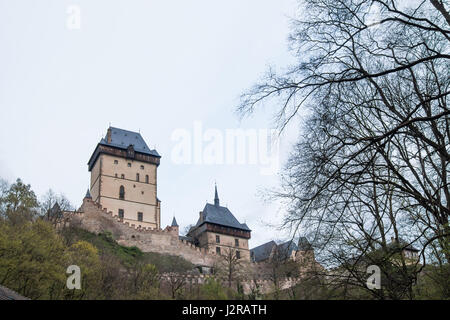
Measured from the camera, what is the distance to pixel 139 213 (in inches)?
1902

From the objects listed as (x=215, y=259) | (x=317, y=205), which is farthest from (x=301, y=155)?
(x=215, y=259)

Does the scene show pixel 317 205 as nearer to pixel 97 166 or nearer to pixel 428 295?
pixel 428 295

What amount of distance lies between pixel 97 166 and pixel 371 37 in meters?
45.0

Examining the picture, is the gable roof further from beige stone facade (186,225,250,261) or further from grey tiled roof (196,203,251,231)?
grey tiled roof (196,203,251,231)

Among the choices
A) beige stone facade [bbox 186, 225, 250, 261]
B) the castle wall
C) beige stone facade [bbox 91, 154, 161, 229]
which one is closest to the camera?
the castle wall

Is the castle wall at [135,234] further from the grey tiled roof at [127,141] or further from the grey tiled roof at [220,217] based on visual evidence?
the grey tiled roof at [127,141]

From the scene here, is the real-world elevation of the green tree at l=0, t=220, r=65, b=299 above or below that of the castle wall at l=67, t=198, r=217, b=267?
below

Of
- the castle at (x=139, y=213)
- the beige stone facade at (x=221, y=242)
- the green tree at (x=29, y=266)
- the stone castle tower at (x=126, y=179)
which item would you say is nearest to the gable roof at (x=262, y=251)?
the castle at (x=139, y=213)

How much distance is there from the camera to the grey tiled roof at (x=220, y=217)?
51.3 m

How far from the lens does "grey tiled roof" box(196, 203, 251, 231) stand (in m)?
51.3

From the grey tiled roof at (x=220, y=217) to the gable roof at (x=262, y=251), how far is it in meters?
4.17

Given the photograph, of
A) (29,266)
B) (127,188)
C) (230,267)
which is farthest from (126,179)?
(29,266)

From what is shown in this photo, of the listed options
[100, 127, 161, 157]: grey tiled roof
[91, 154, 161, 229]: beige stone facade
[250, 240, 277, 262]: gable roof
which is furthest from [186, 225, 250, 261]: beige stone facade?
[100, 127, 161, 157]: grey tiled roof

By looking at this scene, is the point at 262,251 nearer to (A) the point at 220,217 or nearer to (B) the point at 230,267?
(A) the point at 220,217
